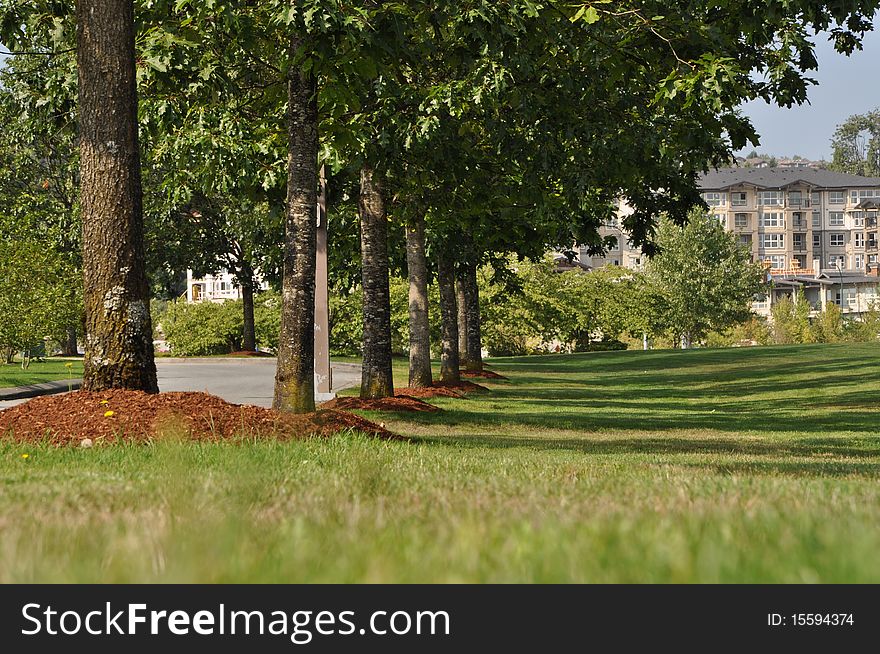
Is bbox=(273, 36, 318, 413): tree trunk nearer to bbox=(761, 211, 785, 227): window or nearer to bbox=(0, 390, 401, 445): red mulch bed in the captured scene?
bbox=(0, 390, 401, 445): red mulch bed

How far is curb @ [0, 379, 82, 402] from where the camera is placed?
26.8m

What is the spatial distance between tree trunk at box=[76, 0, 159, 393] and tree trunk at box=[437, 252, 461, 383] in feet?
62.5

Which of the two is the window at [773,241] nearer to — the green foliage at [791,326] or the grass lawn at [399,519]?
the green foliage at [791,326]

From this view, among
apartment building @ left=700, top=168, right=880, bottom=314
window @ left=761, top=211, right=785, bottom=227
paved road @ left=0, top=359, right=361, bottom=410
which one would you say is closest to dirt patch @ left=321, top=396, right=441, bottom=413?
paved road @ left=0, top=359, right=361, bottom=410

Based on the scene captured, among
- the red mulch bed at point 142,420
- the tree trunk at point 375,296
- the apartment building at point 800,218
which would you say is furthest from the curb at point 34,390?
the apartment building at point 800,218

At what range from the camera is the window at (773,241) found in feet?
531

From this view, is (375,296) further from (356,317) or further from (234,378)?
(356,317)

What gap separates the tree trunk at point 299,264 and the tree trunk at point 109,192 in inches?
93.9

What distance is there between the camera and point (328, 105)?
1316cm

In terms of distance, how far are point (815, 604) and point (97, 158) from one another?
1043cm

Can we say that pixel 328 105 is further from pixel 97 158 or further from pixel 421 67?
pixel 421 67

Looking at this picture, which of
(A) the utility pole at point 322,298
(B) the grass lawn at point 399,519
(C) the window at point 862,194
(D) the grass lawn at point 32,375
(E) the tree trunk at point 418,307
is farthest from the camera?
(C) the window at point 862,194

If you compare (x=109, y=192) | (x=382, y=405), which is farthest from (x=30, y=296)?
(x=109, y=192)

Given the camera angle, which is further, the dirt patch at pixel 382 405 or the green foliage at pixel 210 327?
the green foliage at pixel 210 327
